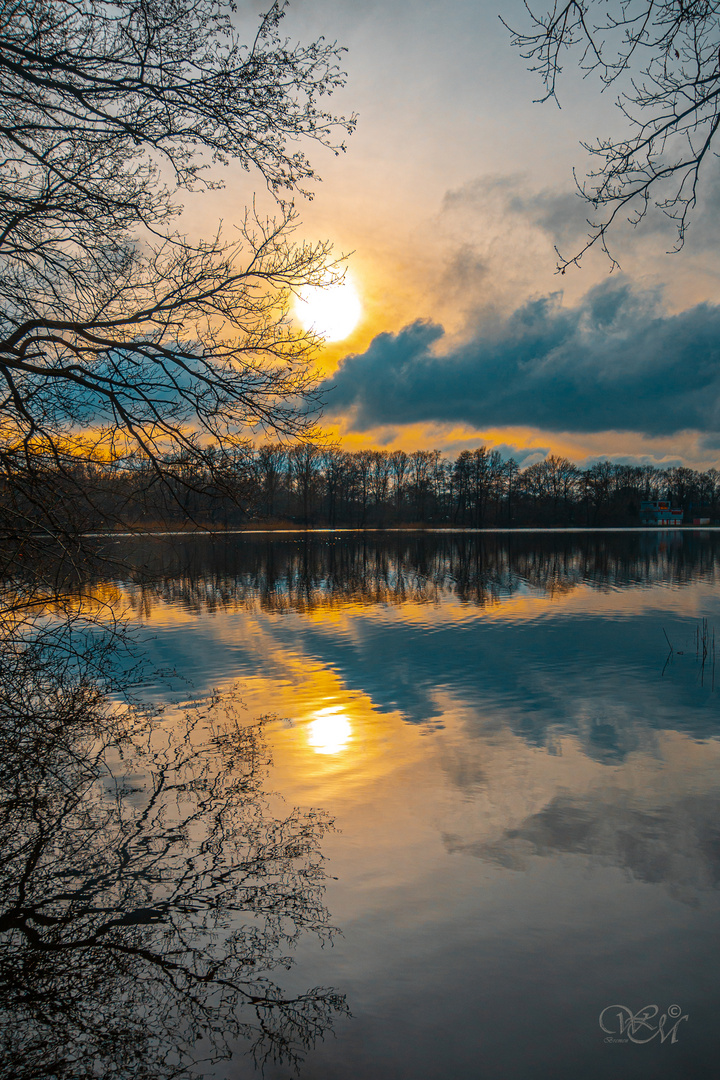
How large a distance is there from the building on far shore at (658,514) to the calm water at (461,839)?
147 metres

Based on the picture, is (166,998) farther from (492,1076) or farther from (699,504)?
(699,504)

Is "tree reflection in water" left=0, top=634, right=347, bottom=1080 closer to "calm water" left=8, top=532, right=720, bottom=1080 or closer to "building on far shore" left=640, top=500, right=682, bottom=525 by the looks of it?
"calm water" left=8, top=532, right=720, bottom=1080

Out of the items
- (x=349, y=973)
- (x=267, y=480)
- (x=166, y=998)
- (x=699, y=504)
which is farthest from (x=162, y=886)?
(x=699, y=504)

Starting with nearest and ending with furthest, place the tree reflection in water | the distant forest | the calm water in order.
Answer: the tree reflection in water → the calm water → the distant forest

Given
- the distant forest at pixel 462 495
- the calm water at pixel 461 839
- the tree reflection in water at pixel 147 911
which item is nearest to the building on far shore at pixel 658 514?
the distant forest at pixel 462 495

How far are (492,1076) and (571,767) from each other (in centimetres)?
507

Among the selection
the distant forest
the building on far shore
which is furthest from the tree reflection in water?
the building on far shore

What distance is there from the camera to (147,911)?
5156 mm

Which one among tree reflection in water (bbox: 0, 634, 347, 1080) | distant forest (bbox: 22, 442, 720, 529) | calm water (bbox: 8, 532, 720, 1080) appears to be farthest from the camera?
distant forest (bbox: 22, 442, 720, 529)

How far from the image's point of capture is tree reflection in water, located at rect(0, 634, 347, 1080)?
3.98 m

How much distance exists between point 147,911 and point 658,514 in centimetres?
16546

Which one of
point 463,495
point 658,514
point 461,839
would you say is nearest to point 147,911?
point 461,839

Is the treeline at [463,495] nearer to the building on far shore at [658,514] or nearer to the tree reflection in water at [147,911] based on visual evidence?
the building on far shore at [658,514]

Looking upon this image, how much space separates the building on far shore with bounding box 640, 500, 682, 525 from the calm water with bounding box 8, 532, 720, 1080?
483 feet
